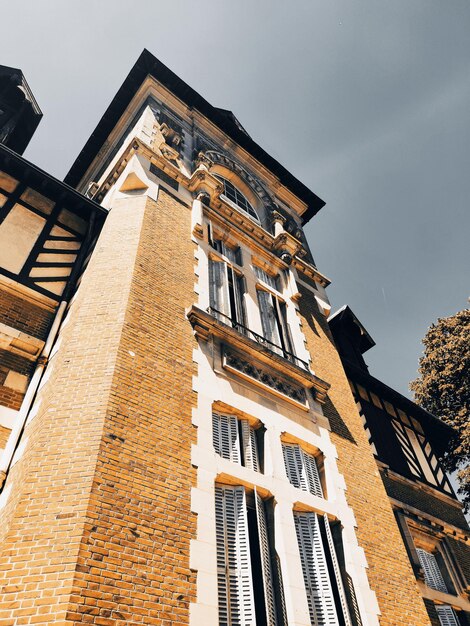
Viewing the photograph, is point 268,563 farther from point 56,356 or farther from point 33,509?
A: point 56,356

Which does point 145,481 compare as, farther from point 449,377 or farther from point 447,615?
point 449,377

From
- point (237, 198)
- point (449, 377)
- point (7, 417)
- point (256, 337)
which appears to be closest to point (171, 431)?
point (7, 417)

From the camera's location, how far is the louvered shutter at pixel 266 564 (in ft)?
20.6

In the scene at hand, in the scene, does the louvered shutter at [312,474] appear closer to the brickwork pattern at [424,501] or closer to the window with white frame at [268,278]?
the brickwork pattern at [424,501]

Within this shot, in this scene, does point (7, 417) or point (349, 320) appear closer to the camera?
point (7, 417)

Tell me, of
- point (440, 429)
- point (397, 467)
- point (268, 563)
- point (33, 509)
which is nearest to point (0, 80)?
point (33, 509)

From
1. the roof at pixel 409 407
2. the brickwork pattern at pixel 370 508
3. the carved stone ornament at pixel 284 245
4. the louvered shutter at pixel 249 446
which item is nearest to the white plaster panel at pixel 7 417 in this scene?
the louvered shutter at pixel 249 446

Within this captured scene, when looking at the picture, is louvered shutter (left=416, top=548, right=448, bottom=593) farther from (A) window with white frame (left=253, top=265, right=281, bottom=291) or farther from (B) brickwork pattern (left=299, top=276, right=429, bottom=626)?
(A) window with white frame (left=253, top=265, right=281, bottom=291)

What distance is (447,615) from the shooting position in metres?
10.6

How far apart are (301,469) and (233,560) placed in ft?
9.04

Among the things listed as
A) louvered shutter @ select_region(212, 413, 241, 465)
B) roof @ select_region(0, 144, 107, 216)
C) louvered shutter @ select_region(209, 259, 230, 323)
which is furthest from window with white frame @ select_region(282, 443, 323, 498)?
roof @ select_region(0, 144, 107, 216)

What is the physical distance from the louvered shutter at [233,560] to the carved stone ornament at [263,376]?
2.52m

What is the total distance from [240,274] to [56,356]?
20.0ft

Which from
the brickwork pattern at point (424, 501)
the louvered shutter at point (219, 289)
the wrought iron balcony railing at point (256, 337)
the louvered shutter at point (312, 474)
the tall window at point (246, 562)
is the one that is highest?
the louvered shutter at point (219, 289)
